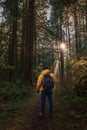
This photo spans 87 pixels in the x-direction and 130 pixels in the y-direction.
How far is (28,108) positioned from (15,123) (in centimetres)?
230

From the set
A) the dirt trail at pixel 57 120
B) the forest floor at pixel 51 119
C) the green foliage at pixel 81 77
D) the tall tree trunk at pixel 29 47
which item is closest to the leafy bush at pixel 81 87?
the green foliage at pixel 81 77

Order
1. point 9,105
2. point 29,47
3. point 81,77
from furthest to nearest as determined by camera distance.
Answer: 1. point 29,47
2. point 81,77
3. point 9,105

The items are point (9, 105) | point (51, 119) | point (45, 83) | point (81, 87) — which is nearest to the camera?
point (51, 119)

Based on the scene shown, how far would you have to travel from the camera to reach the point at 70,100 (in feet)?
35.8

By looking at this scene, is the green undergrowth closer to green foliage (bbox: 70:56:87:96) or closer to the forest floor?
the forest floor

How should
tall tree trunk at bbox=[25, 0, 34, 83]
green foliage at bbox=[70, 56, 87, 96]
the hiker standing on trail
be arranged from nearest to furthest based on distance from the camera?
1. the hiker standing on trail
2. green foliage at bbox=[70, 56, 87, 96]
3. tall tree trunk at bbox=[25, 0, 34, 83]

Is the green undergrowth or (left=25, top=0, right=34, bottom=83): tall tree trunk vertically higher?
(left=25, top=0, right=34, bottom=83): tall tree trunk

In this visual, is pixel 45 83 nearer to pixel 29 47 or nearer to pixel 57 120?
pixel 57 120

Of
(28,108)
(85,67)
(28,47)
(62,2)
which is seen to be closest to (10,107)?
(28,108)

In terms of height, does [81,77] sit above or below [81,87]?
above

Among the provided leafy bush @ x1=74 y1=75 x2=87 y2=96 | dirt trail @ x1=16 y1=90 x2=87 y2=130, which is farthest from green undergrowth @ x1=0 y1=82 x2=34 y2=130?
leafy bush @ x1=74 y1=75 x2=87 y2=96

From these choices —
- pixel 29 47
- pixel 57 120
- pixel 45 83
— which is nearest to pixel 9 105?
pixel 45 83

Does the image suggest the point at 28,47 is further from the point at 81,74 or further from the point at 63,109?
the point at 63,109

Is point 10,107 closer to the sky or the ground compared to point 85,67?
closer to the ground
